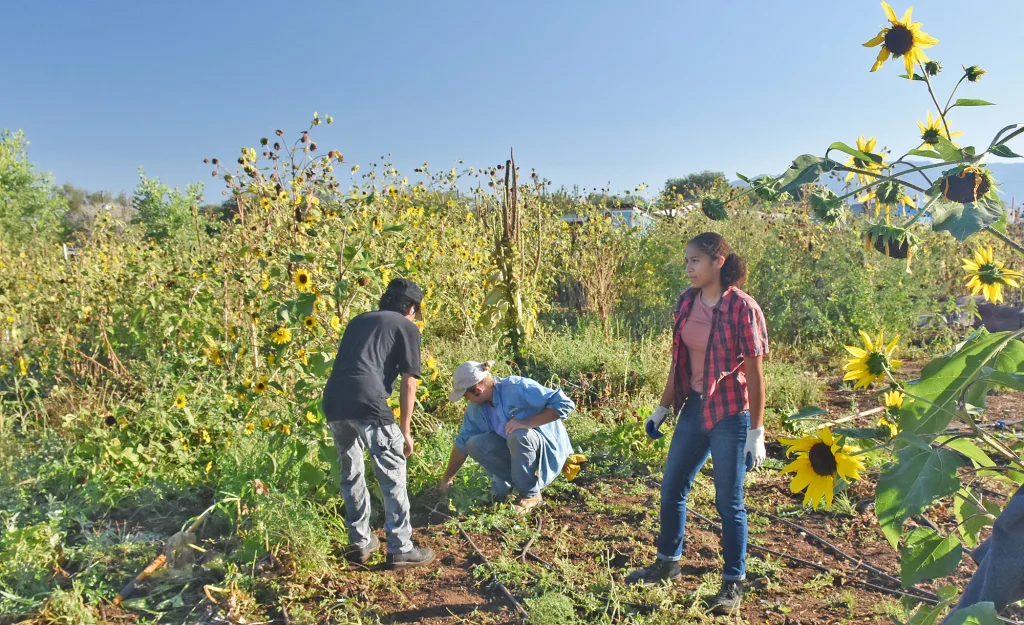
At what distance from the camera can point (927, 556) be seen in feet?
3.61

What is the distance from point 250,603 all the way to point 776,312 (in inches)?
218

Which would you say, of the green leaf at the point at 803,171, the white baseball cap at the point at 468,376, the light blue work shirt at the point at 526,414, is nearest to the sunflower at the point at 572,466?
the light blue work shirt at the point at 526,414

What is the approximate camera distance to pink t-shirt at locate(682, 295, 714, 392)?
2.64 meters

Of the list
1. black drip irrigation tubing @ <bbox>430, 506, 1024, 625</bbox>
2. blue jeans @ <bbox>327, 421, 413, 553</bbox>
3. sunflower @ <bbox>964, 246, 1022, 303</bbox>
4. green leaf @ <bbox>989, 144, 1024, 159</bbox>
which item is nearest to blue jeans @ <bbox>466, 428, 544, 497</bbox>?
black drip irrigation tubing @ <bbox>430, 506, 1024, 625</bbox>

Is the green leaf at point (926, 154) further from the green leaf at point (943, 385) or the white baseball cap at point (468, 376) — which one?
the white baseball cap at point (468, 376)

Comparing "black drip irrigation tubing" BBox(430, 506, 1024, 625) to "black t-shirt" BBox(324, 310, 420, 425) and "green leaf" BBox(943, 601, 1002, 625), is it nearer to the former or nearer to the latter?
"black t-shirt" BBox(324, 310, 420, 425)

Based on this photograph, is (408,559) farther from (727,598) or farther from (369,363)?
(727,598)

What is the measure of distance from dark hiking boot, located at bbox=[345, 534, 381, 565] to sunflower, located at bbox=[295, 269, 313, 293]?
1160mm

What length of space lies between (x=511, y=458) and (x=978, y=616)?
2893 millimetres

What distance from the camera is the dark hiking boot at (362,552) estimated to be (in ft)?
9.92

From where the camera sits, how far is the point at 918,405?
938mm

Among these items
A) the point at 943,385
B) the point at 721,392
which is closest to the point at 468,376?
the point at 721,392

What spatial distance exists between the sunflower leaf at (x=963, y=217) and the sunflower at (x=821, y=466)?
555 mm

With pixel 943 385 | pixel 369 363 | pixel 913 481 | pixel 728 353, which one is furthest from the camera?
pixel 369 363
